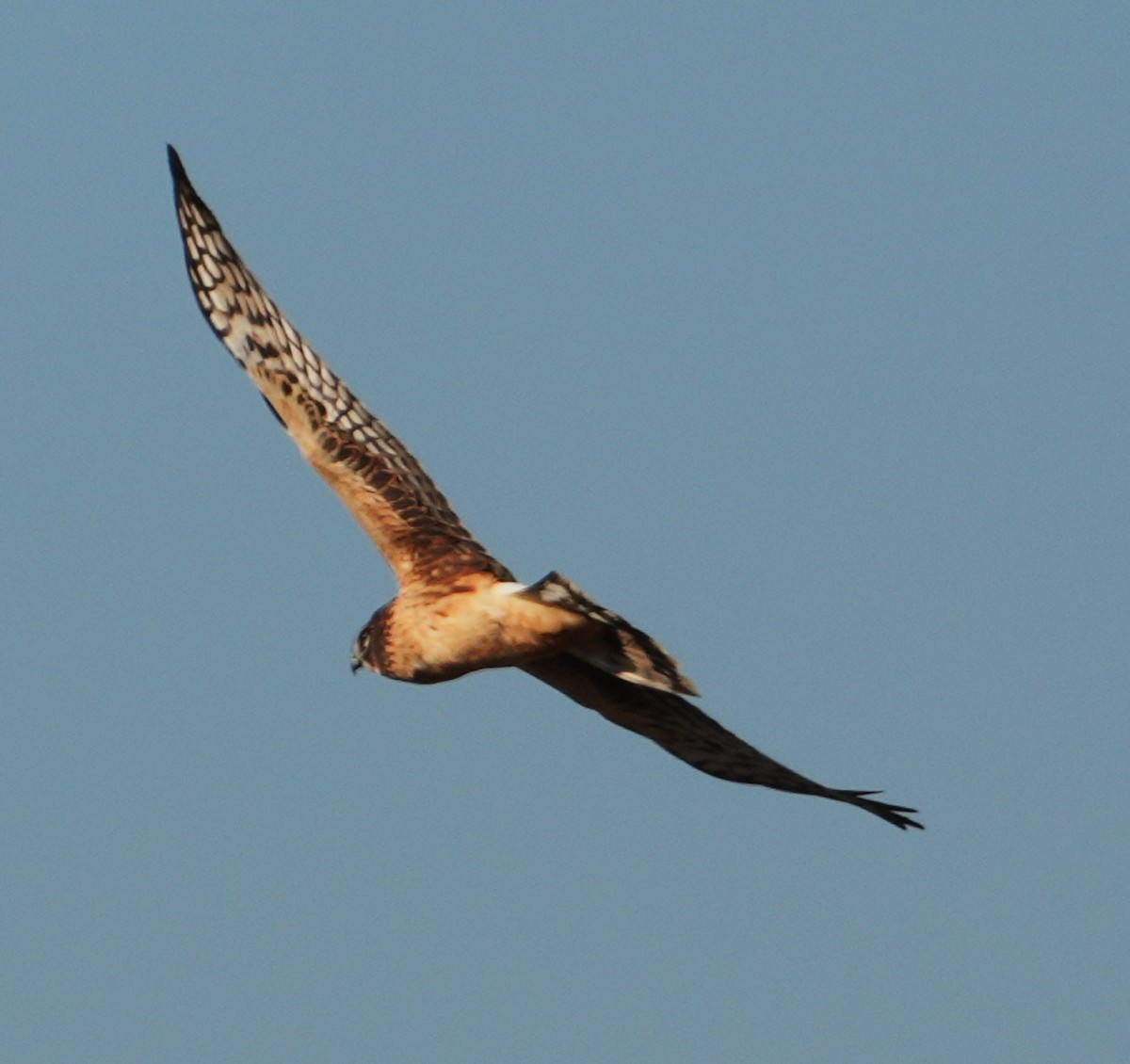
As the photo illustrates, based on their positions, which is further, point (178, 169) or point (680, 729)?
point (178, 169)

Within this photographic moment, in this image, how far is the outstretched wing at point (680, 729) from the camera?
13680 millimetres

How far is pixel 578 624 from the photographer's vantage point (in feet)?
40.5

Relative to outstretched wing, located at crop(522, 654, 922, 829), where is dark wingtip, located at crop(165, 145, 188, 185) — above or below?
above

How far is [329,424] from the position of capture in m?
14.1

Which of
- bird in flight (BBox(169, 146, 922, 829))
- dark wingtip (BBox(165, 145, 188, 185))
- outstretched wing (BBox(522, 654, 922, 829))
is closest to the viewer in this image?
bird in flight (BBox(169, 146, 922, 829))

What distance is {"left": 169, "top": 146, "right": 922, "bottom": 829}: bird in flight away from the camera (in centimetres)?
1249

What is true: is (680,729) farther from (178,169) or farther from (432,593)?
(178,169)

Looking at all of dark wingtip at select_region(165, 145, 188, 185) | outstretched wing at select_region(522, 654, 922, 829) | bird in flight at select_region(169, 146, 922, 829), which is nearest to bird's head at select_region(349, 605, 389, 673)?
bird in flight at select_region(169, 146, 922, 829)

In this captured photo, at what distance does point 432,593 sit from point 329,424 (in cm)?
174

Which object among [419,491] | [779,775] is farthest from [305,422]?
[779,775]

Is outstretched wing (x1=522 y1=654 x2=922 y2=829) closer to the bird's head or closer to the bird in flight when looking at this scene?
the bird in flight

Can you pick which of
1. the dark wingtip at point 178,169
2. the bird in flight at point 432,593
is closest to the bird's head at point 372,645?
the bird in flight at point 432,593

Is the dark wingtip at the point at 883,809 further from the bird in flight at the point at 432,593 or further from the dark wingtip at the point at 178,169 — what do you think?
the dark wingtip at the point at 178,169

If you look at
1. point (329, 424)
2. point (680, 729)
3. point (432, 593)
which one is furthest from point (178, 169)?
point (680, 729)
